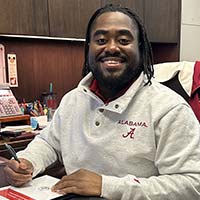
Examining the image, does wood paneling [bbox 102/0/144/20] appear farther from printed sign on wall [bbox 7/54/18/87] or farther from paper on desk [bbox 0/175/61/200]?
paper on desk [bbox 0/175/61/200]

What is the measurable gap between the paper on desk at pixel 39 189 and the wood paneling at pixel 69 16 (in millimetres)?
1278

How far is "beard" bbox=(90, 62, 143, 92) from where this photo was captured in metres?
1.11

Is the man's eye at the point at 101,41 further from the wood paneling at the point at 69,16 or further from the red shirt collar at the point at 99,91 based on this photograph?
the wood paneling at the point at 69,16

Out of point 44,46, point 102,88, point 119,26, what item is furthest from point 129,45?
point 44,46

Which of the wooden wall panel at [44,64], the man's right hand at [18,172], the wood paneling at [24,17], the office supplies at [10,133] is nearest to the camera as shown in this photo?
the man's right hand at [18,172]

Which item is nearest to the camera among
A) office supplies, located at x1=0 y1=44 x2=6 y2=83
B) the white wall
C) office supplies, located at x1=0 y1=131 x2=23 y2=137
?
office supplies, located at x1=0 y1=131 x2=23 y2=137

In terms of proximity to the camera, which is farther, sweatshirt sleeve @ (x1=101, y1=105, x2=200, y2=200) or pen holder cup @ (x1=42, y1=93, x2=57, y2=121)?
pen holder cup @ (x1=42, y1=93, x2=57, y2=121)

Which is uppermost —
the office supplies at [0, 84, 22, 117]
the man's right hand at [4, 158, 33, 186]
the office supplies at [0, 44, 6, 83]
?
the office supplies at [0, 44, 6, 83]

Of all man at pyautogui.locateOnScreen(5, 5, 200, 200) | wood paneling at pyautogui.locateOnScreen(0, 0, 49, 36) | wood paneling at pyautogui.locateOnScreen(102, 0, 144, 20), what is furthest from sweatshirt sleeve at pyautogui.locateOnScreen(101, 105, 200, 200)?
wood paneling at pyautogui.locateOnScreen(102, 0, 144, 20)

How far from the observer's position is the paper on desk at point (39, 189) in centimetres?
91

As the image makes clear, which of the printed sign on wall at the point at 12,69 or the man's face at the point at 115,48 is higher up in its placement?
the man's face at the point at 115,48

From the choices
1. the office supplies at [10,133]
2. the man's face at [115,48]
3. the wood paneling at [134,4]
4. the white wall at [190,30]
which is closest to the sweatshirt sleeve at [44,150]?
the man's face at [115,48]

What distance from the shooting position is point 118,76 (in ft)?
3.66

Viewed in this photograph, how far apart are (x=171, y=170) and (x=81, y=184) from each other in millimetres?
265
